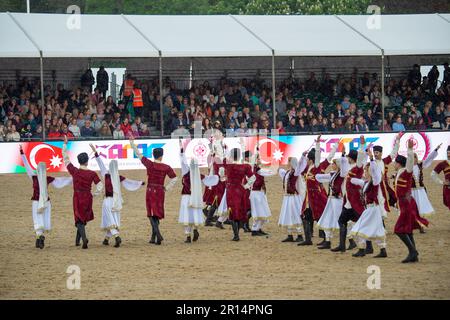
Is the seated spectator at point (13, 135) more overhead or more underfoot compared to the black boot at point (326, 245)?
more overhead

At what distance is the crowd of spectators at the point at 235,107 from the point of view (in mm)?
28406

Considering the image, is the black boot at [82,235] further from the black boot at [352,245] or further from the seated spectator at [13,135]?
the seated spectator at [13,135]

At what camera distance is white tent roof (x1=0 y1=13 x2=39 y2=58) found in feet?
87.9

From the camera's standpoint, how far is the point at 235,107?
31.4 metres

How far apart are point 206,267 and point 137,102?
53.8 ft

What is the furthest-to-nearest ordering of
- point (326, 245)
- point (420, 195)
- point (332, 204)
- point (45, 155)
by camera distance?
1. point (45, 155)
2. point (420, 195)
3. point (326, 245)
4. point (332, 204)

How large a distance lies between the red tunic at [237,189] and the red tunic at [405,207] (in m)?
3.81

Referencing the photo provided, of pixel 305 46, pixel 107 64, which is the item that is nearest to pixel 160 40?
pixel 305 46

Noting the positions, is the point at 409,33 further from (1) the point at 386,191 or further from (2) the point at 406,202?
(2) the point at 406,202

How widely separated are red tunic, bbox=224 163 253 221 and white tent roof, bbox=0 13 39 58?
11.3 meters

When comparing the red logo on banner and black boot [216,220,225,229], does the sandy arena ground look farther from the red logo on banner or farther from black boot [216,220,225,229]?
the red logo on banner

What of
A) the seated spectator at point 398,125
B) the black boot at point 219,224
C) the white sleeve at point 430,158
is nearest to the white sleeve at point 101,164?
the black boot at point 219,224

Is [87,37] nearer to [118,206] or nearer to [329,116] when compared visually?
[329,116]

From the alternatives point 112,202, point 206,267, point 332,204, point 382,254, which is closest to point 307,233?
point 332,204
